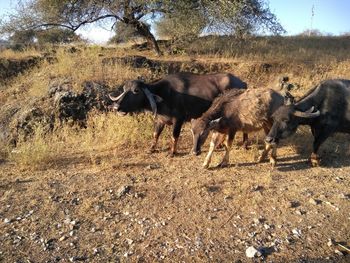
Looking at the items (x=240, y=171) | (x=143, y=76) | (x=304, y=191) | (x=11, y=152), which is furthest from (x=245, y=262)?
(x=143, y=76)

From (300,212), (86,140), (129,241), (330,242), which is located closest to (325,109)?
(300,212)

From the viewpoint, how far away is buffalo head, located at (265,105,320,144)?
7.98 meters

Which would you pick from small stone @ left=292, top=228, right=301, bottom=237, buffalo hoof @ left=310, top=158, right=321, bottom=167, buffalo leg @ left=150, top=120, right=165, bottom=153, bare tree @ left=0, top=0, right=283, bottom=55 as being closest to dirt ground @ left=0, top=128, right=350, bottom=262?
small stone @ left=292, top=228, right=301, bottom=237

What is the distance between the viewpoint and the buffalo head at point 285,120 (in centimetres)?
798

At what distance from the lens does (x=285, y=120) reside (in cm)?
804

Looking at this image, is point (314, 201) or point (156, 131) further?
point (156, 131)

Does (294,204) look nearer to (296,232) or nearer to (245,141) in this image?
(296,232)

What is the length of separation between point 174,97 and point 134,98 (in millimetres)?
903

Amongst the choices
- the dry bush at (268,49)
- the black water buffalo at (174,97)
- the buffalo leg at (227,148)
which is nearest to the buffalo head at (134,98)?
the black water buffalo at (174,97)

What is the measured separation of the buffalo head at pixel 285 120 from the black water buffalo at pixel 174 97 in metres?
1.98

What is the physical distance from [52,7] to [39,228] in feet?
46.2

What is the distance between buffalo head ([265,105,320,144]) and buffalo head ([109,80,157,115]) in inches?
103

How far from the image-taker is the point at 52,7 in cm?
1802

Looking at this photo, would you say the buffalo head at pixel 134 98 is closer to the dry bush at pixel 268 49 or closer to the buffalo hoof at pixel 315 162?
the buffalo hoof at pixel 315 162
